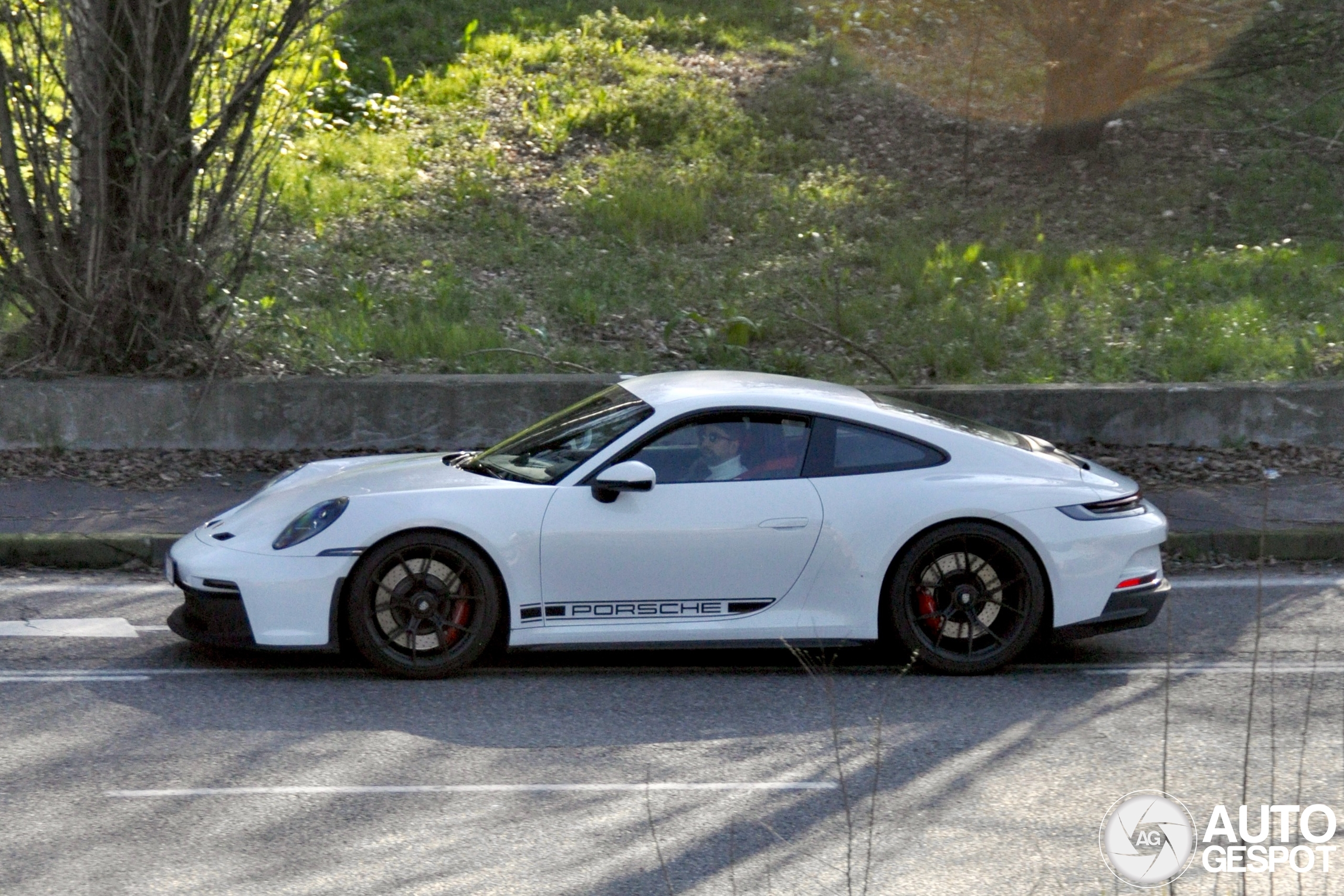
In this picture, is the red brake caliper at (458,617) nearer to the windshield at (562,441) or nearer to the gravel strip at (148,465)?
the windshield at (562,441)

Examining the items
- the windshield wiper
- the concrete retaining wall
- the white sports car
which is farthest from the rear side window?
the concrete retaining wall

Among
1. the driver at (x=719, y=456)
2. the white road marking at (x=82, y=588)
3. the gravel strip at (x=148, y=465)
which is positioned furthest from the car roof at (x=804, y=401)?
the gravel strip at (x=148, y=465)

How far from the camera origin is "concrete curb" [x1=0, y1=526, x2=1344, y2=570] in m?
8.20

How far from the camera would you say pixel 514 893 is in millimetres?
4078

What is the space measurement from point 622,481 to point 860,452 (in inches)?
44.1

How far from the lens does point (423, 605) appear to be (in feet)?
19.9

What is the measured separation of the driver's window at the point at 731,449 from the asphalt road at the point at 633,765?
3.02 feet

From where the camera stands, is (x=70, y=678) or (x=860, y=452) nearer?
(x=70, y=678)

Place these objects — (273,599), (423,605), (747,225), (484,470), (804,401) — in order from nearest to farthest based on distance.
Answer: (273,599), (423,605), (804,401), (484,470), (747,225)

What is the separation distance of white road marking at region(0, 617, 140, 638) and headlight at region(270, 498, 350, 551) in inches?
50.9

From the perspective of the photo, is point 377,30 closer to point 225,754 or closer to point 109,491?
point 109,491

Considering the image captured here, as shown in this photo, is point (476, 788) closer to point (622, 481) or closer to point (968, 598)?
point (622, 481)

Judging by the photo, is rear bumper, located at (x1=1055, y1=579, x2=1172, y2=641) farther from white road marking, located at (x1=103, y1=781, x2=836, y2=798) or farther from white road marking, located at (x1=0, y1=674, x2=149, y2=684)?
white road marking, located at (x1=0, y1=674, x2=149, y2=684)

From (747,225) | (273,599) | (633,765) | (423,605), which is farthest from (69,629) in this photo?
(747,225)
